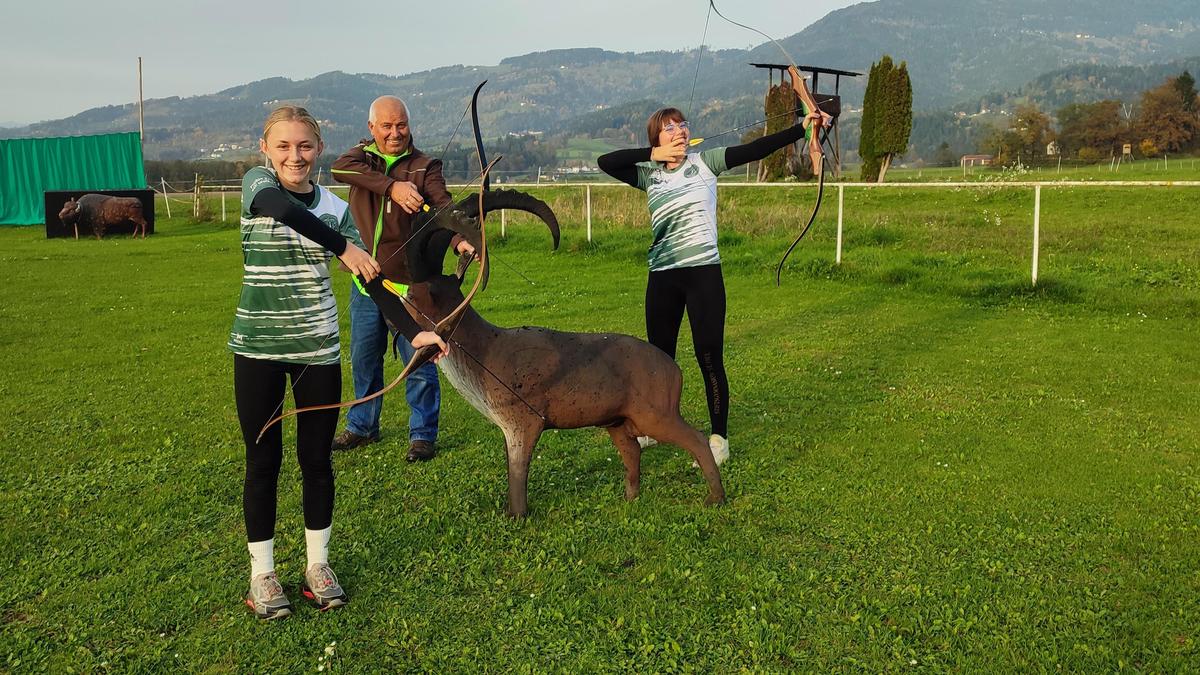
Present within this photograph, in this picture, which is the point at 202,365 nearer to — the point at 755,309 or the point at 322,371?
the point at 322,371

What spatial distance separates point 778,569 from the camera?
4.63 m

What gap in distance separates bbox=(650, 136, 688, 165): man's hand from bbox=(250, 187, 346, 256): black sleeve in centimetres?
278

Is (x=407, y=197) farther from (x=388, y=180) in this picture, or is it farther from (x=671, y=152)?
(x=671, y=152)

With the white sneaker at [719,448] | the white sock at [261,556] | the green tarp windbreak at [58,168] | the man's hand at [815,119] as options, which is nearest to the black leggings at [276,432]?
the white sock at [261,556]

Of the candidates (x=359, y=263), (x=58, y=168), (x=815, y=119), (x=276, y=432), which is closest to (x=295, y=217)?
(x=359, y=263)

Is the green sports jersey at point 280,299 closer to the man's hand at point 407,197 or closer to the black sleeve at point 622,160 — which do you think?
the man's hand at point 407,197

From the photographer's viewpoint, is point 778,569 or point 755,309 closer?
point 778,569

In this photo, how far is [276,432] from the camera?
13.8 ft

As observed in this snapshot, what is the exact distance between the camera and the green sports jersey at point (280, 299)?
3.96 m

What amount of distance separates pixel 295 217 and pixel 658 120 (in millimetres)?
2978

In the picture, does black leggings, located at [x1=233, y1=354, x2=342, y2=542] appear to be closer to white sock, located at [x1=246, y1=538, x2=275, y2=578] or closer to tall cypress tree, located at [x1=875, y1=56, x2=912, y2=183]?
white sock, located at [x1=246, y1=538, x2=275, y2=578]

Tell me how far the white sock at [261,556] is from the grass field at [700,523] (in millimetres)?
239

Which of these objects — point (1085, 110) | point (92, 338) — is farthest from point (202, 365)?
point (1085, 110)

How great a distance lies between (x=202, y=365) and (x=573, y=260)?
36.7 ft
